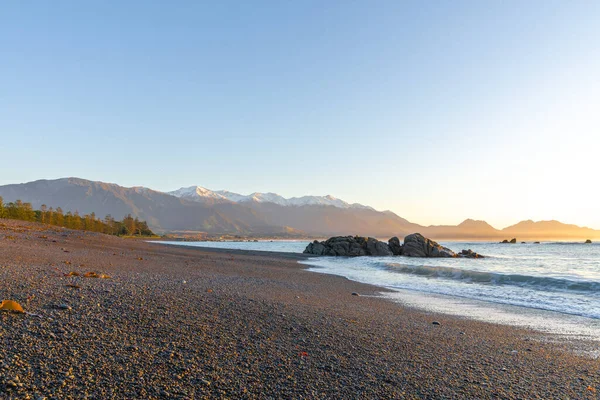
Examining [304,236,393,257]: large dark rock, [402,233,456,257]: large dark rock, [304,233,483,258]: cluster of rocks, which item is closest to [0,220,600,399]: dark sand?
[402,233,456,257]: large dark rock

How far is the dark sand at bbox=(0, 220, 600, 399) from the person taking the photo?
4168 millimetres

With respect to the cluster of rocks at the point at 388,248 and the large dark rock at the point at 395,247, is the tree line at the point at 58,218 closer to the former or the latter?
the cluster of rocks at the point at 388,248

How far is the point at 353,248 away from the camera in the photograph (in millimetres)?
65000

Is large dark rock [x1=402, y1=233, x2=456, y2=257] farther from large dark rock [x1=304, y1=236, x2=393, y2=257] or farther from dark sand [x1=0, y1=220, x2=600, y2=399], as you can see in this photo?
dark sand [x1=0, y1=220, x2=600, y2=399]

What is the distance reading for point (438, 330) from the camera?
861 centimetres

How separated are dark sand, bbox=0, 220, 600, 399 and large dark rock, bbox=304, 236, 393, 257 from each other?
183 feet

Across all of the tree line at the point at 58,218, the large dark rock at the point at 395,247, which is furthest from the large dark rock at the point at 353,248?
the tree line at the point at 58,218

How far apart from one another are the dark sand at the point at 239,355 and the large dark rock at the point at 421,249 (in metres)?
54.5

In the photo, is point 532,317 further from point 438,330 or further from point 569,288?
point 569,288

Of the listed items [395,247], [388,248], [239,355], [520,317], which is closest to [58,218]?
[388,248]

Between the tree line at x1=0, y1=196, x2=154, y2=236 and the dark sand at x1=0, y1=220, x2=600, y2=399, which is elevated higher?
the tree line at x1=0, y1=196, x2=154, y2=236

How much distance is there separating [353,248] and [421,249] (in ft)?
38.0

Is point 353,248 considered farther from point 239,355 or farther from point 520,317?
point 239,355

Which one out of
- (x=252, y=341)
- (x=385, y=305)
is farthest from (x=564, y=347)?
(x=252, y=341)
